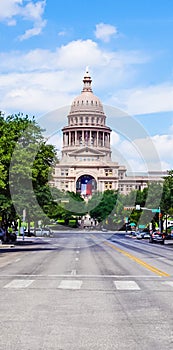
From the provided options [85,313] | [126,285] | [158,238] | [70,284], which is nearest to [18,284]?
[70,284]

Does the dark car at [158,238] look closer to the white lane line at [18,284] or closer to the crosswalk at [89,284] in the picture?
the crosswalk at [89,284]

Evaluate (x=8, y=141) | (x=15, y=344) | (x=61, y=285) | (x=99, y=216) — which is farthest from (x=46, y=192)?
(x=99, y=216)

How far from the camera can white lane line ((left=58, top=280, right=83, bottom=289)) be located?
711 inches

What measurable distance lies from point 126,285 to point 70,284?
1584 mm

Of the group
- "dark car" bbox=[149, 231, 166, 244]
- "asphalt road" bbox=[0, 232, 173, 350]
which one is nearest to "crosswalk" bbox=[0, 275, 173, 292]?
"asphalt road" bbox=[0, 232, 173, 350]

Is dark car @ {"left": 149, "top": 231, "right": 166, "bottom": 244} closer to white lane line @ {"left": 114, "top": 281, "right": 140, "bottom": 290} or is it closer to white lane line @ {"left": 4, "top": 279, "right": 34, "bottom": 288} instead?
white lane line @ {"left": 114, "top": 281, "right": 140, "bottom": 290}

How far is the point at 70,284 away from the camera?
19016 millimetres

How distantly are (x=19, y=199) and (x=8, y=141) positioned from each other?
571 centimetres

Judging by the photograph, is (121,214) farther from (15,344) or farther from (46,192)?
(15,344)

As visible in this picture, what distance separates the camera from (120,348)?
909cm

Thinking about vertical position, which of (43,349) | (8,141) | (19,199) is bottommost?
(43,349)

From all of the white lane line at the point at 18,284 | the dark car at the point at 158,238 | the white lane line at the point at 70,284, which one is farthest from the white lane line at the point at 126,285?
the dark car at the point at 158,238

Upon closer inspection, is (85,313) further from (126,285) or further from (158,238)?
(158,238)

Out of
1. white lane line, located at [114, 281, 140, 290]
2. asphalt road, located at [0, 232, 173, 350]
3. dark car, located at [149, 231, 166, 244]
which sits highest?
dark car, located at [149, 231, 166, 244]
